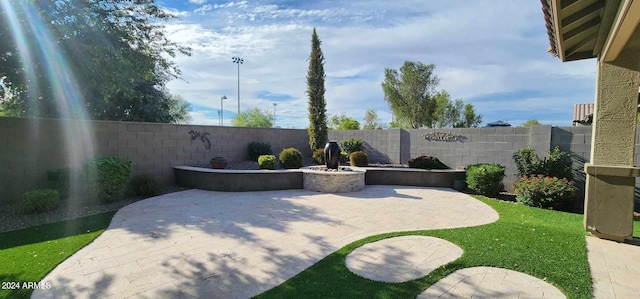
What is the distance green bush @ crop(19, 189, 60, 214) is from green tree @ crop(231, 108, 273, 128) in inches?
1226

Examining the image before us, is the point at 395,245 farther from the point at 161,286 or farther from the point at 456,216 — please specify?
the point at 161,286

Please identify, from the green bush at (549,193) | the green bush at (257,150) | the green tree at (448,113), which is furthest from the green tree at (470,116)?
the green bush at (257,150)

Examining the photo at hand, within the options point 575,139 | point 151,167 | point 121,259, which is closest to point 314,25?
point 151,167

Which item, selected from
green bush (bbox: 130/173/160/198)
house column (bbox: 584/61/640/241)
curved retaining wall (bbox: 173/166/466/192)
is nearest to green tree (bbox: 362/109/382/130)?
curved retaining wall (bbox: 173/166/466/192)

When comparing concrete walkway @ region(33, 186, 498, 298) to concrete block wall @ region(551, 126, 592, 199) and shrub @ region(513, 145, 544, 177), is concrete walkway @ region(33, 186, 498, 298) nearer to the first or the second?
shrub @ region(513, 145, 544, 177)

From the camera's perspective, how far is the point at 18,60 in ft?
19.9

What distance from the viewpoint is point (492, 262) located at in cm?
360

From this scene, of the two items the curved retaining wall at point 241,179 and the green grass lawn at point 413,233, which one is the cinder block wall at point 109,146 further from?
the green grass lawn at point 413,233

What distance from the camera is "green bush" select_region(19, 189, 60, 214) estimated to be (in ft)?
20.0

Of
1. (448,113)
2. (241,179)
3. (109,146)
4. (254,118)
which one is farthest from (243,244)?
(254,118)

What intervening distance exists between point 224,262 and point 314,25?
34.3 feet

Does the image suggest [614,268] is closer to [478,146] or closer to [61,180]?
[478,146]

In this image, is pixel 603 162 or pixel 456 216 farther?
pixel 456 216

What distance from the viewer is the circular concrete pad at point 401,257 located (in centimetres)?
340
